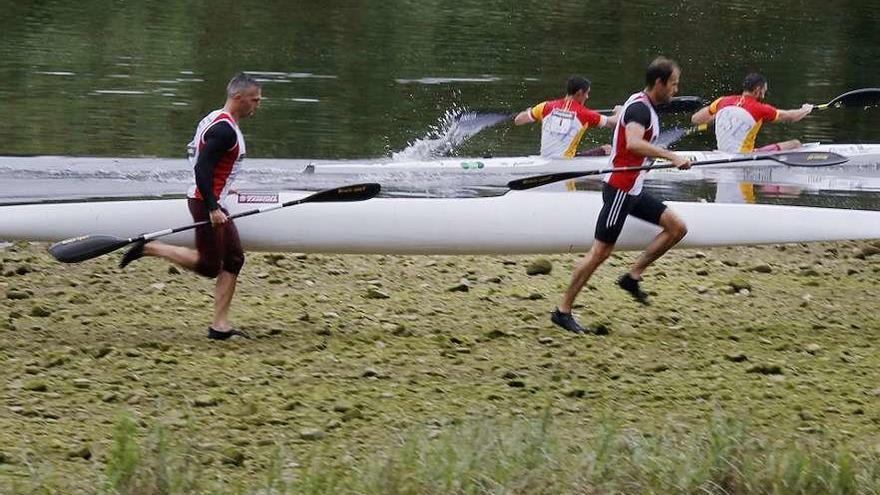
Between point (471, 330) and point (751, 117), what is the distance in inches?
363

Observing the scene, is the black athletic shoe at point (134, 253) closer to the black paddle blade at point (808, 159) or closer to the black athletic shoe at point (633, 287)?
the black athletic shoe at point (633, 287)

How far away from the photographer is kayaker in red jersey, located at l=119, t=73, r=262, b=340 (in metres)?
8.58

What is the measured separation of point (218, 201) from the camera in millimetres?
8773

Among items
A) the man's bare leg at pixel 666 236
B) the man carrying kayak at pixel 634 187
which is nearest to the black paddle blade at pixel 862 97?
the man's bare leg at pixel 666 236

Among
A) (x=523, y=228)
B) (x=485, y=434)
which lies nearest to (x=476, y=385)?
(x=485, y=434)

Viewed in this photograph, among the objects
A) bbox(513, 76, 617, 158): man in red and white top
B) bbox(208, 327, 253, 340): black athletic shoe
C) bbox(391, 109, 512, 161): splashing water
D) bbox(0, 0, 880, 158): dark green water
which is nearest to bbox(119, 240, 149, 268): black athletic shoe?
bbox(208, 327, 253, 340): black athletic shoe

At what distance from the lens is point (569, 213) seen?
1063 centimetres

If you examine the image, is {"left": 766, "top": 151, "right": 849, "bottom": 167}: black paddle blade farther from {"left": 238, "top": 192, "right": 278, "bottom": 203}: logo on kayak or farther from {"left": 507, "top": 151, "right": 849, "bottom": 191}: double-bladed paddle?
{"left": 238, "top": 192, "right": 278, "bottom": 203}: logo on kayak

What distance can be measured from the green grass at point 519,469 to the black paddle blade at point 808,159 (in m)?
4.57

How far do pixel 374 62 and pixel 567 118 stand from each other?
12873 millimetres

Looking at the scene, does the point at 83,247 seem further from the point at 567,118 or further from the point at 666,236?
the point at 567,118

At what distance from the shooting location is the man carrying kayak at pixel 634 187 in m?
9.14

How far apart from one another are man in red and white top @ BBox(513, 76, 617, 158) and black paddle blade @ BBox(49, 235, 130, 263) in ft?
26.4

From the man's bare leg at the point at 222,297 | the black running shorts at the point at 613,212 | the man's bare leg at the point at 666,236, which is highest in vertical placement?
the black running shorts at the point at 613,212
